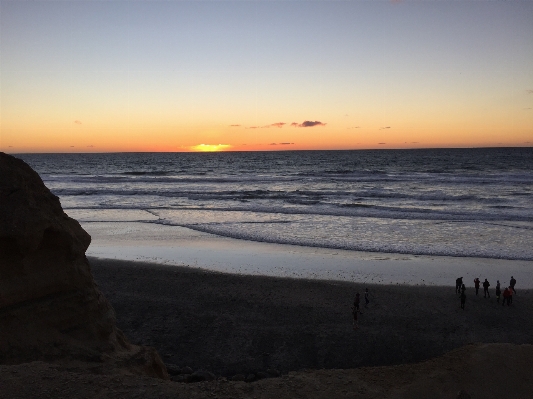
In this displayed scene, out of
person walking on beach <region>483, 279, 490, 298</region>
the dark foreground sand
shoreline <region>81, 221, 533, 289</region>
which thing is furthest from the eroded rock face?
person walking on beach <region>483, 279, 490, 298</region>

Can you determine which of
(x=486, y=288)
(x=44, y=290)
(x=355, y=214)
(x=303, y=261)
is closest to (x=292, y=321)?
(x=303, y=261)

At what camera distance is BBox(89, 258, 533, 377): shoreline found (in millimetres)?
11586

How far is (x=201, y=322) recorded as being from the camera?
1348 cm

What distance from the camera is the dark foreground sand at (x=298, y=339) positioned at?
22.0ft

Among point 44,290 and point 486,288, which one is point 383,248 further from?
point 44,290

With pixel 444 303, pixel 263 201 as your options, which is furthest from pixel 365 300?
pixel 263 201

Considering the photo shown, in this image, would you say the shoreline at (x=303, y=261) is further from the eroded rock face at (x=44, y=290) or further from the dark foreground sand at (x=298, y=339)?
the eroded rock face at (x=44, y=290)

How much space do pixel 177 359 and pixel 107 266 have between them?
9086mm

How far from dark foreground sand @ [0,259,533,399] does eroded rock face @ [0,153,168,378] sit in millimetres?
651

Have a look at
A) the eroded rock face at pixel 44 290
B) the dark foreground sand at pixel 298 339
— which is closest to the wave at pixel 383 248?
the dark foreground sand at pixel 298 339

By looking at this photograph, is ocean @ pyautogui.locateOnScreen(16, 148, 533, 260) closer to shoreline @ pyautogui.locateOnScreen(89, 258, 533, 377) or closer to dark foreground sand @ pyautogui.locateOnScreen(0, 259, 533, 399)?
shoreline @ pyautogui.locateOnScreen(89, 258, 533, 377)

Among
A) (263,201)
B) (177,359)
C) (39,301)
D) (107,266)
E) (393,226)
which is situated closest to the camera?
(39,301)

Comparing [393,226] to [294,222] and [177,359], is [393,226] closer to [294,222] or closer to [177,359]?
[294,222]

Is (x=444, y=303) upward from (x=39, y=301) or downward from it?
downward
